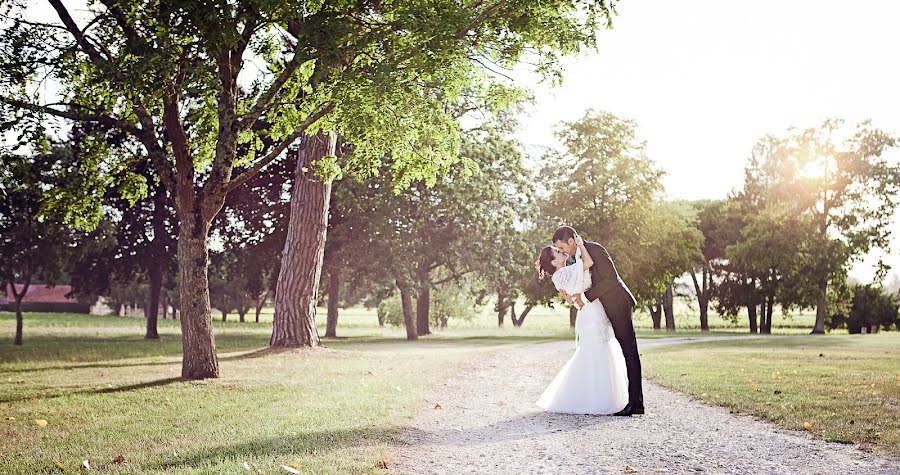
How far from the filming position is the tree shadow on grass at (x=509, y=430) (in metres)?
8.00

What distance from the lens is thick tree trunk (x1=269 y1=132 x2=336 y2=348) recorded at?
21000 millimetres

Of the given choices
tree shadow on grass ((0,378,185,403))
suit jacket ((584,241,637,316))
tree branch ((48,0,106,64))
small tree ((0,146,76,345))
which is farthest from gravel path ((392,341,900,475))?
small tree ((0,146,76,345))

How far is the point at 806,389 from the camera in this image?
42.4 ft

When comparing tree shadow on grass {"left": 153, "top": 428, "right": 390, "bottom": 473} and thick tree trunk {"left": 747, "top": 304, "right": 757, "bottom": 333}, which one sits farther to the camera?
thick tree trunk {"left": 747, "top": 304, "right": 757, "bottom": 333}

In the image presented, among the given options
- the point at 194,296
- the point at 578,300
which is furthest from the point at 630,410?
the point at 194,296

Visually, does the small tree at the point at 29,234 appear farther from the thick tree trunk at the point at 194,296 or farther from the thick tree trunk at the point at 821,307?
the thick tree trunk at the point at 821,307

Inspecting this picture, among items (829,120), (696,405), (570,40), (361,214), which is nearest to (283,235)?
(361,214)

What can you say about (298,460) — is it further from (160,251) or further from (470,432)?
(160,251)

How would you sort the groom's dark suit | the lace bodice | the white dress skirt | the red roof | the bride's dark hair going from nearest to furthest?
the white dress skirt → the groom's dark suit → the lace bodice → the bride's dark hair → the red roof

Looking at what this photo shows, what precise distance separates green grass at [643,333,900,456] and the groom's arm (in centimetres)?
251

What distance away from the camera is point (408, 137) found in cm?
1479

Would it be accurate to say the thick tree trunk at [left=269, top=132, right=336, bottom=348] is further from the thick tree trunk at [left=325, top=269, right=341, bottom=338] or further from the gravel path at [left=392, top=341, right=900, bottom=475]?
the thick tree trunk at [left=325, top=269, right=341, bottom=338]

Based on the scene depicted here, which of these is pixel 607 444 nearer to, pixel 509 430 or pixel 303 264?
pixel 509 430

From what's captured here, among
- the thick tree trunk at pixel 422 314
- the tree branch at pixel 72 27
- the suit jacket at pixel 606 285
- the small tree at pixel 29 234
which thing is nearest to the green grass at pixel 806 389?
the suit jacket at pixel 606 285
